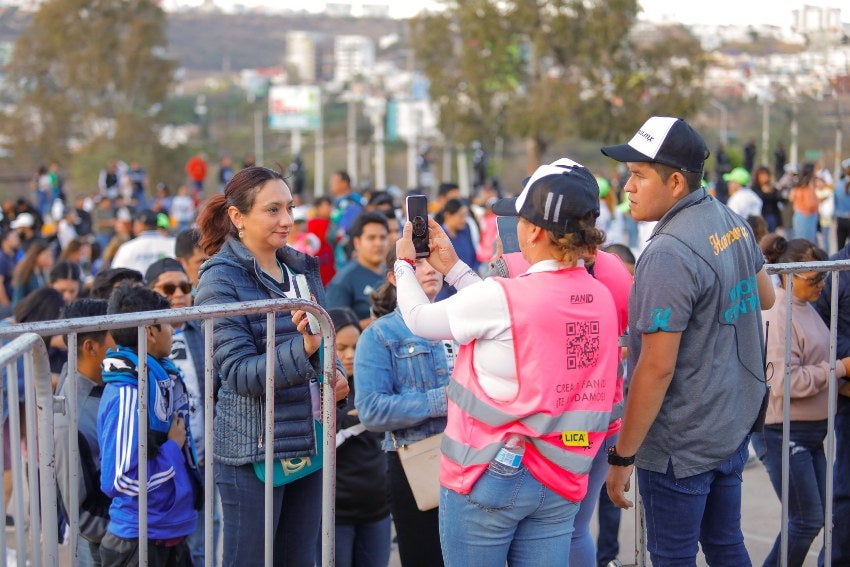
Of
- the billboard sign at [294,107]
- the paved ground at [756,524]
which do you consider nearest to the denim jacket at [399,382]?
the paved ground at [756,524]

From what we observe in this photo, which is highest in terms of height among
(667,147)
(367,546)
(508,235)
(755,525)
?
(667,147)

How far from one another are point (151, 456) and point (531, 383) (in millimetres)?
1530

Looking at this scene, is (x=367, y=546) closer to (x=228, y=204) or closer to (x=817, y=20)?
(x=228, y=204)

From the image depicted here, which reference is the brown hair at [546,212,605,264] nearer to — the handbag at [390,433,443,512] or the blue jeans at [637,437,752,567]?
the blue jeans at [637,437,752,567]

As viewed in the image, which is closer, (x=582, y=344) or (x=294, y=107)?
(x=582, y=344)

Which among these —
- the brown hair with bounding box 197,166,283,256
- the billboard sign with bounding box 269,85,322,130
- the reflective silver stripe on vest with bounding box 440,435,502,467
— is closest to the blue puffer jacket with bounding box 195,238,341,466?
the brown hair with bounding box 197,166,283,256

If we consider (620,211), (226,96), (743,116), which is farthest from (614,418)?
(226,96)

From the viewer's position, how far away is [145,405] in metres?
3.17

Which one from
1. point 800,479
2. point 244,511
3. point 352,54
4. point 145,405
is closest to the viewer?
point 145,405

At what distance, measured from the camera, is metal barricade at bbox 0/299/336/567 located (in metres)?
2.93

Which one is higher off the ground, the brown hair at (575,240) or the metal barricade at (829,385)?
the brown hair at (575,240)

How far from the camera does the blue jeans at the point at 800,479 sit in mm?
4645

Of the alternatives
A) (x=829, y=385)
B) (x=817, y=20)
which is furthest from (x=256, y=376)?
(x=817, y=20)

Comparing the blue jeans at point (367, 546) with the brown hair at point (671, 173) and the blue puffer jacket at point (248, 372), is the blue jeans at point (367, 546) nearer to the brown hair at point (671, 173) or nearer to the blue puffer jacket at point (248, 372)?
the blue puffer jacket at point (248, 372)
